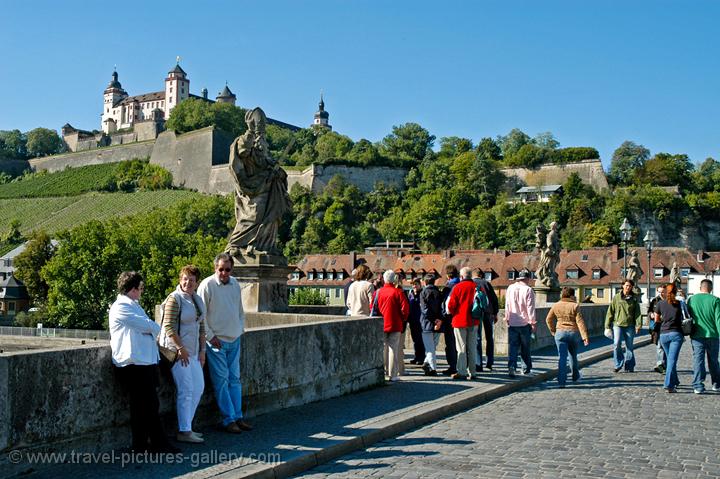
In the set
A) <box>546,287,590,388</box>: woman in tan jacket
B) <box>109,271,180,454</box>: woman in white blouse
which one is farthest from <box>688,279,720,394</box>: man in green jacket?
<box>109,271,180,454</box>: woman in white blouse

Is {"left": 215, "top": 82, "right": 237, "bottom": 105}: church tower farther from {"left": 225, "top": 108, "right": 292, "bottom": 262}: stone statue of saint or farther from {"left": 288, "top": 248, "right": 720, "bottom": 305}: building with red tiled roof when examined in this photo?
{"left": 225, "top": 108, "right": 292, "bottom": 262}: stone statue of saint

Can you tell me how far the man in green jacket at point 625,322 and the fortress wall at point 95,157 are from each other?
127098 mm

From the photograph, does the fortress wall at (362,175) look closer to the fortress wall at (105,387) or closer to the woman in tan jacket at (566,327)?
the woman in tan jacket at (566,327)

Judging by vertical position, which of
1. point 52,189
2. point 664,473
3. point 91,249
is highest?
point 52,189

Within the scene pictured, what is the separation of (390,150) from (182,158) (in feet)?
113

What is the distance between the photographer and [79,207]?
117 m

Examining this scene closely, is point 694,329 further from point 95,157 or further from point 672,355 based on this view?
point 95,157

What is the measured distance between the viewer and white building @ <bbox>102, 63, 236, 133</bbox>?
164 metres

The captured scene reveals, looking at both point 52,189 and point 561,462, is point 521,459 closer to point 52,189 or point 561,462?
point 561,462

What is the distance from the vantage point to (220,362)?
304 inches

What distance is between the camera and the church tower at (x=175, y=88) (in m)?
164

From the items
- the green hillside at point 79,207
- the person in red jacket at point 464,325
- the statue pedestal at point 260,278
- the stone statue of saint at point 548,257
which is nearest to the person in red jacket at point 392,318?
the person in red jacket at point 464,325

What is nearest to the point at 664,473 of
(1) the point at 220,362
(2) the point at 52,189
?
(1) the point at 220,362

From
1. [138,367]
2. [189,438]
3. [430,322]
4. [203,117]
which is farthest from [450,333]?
[203,117]
